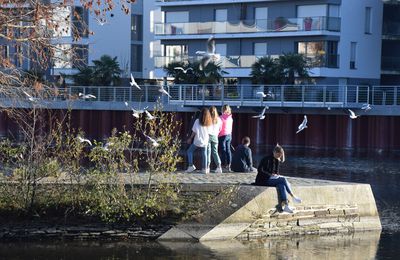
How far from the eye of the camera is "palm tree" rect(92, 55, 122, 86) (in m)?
61.3

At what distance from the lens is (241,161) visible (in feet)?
70.4

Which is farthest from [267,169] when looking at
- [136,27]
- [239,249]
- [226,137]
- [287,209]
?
[136,27]

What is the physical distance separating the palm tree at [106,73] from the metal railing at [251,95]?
3.12 m

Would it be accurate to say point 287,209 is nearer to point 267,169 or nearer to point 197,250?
point 267,169

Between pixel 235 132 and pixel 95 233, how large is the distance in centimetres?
3667

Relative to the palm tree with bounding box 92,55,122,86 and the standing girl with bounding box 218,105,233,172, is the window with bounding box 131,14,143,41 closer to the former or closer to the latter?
the palm tree with bounding box 92,55,122,86

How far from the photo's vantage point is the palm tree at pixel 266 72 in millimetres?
54844

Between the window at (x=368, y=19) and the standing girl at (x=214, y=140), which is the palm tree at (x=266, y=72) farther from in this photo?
the standing girl at (x=214, y=140)

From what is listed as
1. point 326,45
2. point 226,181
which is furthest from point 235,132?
point 226,181

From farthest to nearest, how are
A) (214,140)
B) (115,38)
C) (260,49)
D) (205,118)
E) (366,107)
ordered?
(115,38) < (260,49) < (366,107) < (214,140) < (205,118)

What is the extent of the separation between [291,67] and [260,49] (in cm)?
864

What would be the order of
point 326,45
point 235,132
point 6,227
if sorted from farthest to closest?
point 326,45 → point 235,132 → point 6,227

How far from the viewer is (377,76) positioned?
207ft

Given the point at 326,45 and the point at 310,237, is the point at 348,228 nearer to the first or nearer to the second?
the point at 310,237
